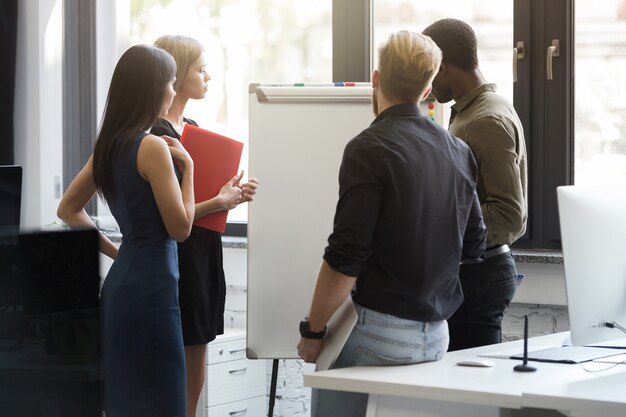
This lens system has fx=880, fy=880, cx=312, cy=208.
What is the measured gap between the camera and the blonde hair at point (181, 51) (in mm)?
2859

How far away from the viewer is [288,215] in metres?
3.10

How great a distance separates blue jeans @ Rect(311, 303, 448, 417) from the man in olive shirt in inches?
16.0

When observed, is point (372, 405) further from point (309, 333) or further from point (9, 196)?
point (9, 196)

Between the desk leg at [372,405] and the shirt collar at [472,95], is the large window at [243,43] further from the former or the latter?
the desk leg at [372,405]

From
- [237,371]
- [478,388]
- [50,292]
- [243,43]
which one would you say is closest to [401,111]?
[478,388]

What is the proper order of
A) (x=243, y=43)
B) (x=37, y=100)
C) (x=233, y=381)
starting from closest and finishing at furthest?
1. (x=233, y=381)
2. (x=243, y=43)
3. (x=37, y=100)

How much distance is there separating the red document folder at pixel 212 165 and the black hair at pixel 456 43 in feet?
2.33

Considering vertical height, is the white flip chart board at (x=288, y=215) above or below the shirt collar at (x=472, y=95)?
below

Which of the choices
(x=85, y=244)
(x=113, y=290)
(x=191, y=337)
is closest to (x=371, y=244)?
(x=113, y=290)

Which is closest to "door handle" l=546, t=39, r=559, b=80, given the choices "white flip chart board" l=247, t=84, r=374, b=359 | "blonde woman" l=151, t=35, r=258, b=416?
"white flip chart board" l=247, t=84, r=374, b=359

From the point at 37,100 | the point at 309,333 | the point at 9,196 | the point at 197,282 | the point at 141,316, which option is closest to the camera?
the point at 9,196

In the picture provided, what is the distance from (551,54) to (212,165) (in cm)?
150

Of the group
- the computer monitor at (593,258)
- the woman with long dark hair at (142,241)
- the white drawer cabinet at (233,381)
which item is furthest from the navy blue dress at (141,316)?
the white drawer cabinet at (233,381)

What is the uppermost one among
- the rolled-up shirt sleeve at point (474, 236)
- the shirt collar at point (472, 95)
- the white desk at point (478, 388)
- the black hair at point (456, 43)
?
the black hair at point (456, 43)
